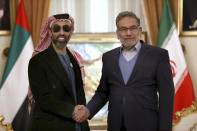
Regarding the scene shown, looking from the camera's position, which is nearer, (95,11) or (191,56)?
(191,56)

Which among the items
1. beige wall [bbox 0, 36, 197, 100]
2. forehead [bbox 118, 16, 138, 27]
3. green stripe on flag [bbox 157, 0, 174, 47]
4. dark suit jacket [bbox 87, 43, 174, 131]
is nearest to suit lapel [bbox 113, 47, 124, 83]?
dark suit jacket [bbox 87, 43, 174, 131]

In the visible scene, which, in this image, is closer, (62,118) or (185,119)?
(62,118)

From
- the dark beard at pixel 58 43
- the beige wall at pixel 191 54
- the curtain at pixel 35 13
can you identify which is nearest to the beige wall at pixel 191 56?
the beige wall at pixel 191 54

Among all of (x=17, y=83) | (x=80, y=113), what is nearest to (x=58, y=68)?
(x=80, y=113)

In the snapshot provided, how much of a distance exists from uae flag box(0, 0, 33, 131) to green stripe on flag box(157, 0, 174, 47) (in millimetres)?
1628

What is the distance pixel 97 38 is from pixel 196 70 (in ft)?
4.44

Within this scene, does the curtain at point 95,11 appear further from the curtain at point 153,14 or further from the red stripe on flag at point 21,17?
the red stripe on flag at point 21,17

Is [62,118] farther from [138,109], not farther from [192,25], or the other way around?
[192,25]

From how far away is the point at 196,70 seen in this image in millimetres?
4410

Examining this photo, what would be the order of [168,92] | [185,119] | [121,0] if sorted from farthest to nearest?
[121,0] < [185,119] < [168,92]

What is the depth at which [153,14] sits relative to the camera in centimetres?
431

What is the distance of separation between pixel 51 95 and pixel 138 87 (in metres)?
0.64

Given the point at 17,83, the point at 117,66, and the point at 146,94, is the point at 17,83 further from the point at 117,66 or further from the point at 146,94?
the point at 146,94

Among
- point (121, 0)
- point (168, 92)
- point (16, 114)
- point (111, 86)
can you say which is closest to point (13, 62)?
point (16, 114)
